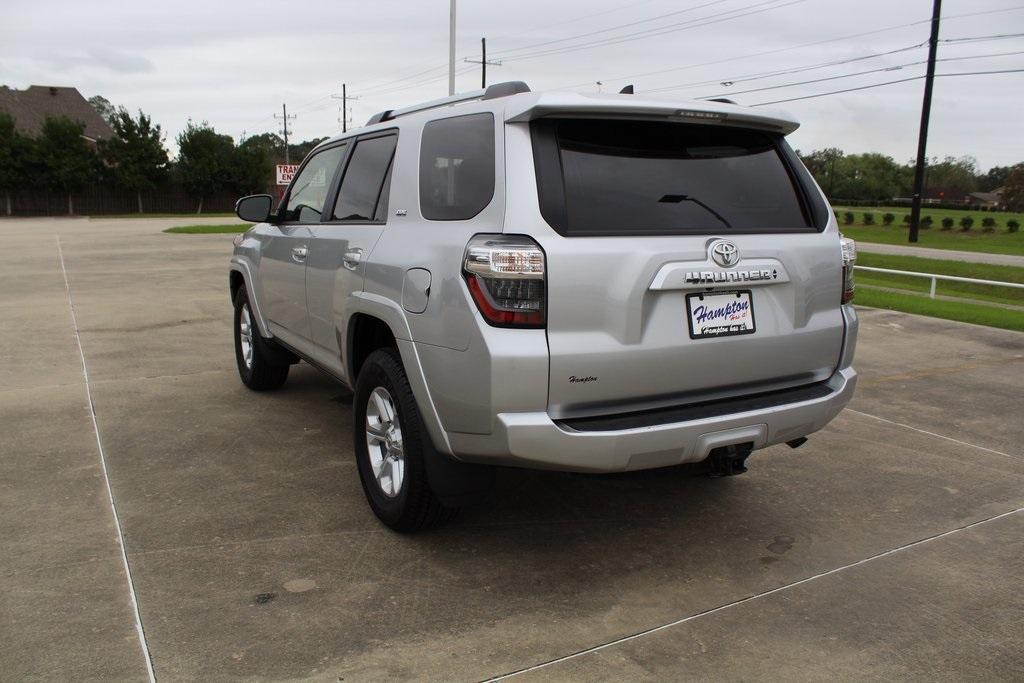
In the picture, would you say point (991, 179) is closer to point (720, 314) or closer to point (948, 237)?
point (948, 237)

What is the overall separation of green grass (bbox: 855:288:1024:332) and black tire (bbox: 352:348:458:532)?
28.1 feet

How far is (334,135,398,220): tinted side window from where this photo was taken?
13.6 ft

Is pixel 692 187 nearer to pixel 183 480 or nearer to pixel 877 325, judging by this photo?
pixel 183 480

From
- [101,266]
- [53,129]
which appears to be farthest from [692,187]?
[53,129]

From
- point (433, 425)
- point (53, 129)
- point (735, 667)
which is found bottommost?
point (735, 667)

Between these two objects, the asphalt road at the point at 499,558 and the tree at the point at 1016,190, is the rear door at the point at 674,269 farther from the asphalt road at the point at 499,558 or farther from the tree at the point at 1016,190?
the tree at the point at 1016,190

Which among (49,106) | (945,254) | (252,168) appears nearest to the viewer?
(945,254)

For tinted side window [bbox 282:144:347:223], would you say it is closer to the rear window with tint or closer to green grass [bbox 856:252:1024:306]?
the rear window with tint

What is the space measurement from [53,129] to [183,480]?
56.4 m

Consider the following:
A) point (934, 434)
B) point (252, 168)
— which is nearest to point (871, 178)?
point (252, 168)

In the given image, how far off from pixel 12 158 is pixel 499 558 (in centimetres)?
5777

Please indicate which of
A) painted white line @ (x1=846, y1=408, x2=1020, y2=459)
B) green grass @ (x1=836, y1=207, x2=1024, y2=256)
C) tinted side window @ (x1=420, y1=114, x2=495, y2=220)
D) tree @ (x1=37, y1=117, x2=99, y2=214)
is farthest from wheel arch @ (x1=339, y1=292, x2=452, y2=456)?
tree @ (x1=37, y1=117, x2=99, y2=214)

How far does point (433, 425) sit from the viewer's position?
332cm

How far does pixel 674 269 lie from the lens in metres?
3.15
